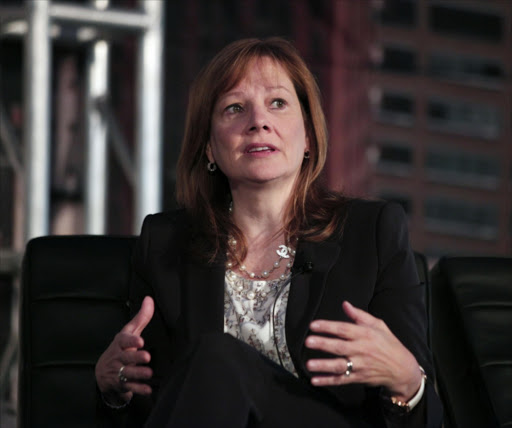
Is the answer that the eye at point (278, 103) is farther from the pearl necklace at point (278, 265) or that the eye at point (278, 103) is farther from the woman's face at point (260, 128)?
the pearl necklace at point (278, 265)

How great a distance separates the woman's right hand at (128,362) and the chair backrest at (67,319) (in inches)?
10.3

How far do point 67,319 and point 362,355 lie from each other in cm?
91

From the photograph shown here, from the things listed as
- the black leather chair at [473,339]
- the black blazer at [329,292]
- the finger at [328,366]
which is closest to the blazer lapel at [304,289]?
the black blazer at [329,292]

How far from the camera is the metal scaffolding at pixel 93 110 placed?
151 inches

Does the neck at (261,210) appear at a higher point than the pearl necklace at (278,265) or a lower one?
higher

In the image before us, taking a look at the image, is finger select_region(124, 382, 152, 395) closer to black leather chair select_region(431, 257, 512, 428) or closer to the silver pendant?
the silver pendant

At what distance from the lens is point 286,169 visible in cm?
218

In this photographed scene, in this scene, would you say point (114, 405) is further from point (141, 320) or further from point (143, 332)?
point (141, 320)

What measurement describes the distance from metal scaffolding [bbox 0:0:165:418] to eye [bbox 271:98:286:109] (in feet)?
5.96

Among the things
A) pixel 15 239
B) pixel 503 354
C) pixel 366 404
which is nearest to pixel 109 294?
pixel 366 404

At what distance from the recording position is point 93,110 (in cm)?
455

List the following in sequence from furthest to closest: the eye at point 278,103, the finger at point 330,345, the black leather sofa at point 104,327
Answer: the black leather sofa at point 104,327 < the eye at point 278,103 < the finger at point 330,345

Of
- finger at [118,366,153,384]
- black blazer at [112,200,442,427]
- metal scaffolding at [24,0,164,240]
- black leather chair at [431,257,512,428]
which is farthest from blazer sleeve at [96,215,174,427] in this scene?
metal scaffolding at [24,0,164,240]

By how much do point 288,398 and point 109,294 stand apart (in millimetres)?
754
